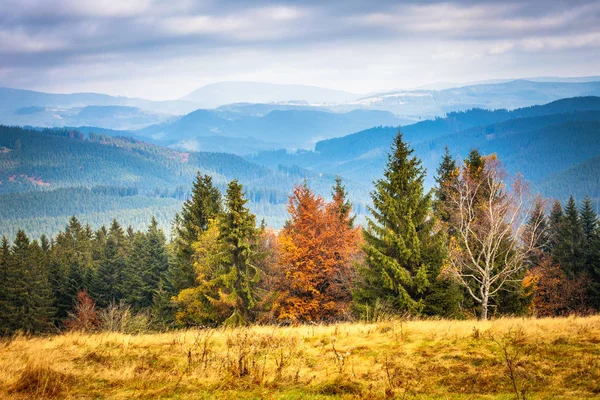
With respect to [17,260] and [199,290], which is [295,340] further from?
[17,260]

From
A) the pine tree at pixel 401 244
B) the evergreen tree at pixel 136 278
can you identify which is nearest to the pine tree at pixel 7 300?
the evergreen tree at pixel 136 278

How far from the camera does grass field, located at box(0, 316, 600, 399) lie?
7492mm

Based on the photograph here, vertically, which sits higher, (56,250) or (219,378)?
(219,378)

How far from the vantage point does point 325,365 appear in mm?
8891

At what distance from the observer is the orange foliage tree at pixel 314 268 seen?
2683 centimetres

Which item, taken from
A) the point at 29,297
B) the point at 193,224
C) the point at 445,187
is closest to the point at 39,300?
the point at 29,297

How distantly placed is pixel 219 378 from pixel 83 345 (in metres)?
4.58

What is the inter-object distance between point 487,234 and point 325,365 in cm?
1597

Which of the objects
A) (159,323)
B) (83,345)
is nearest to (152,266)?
(159,323)

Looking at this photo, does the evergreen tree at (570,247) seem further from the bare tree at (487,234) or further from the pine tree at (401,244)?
the pine tree at (401,244)

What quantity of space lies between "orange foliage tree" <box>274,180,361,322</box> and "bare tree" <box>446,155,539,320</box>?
693 centimetres

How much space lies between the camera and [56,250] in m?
66.1

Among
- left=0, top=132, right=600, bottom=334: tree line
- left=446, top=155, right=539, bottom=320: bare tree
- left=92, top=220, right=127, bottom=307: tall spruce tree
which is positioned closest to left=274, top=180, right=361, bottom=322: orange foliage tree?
left=0, top=132, right=600, bottom=334: tree line

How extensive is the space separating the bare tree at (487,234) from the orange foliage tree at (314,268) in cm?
693
